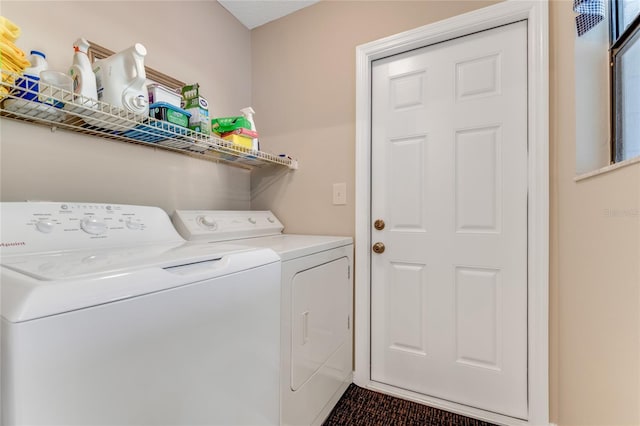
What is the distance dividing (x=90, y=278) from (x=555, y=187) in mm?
1745

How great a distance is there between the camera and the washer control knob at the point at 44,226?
2.99 feet

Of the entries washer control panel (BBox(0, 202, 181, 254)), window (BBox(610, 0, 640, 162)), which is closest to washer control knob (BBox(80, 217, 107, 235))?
washer control panel (BBox(0, 202, 181, 254))

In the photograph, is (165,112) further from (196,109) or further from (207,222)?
(207,222)

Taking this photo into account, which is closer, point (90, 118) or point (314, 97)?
point (90, 118)

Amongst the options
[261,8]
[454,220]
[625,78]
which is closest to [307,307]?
[454,220]

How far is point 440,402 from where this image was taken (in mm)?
1562

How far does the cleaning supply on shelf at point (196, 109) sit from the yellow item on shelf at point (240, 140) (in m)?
0.17

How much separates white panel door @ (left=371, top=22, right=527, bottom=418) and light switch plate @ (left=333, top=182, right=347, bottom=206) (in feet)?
0.61

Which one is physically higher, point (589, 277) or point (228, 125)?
point (228, 125)

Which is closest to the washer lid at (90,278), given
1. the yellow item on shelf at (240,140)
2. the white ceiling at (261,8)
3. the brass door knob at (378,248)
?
the yellow item on shelf at (240,140)

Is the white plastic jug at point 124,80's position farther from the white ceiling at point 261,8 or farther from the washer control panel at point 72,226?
the white ceiling at point 261,8

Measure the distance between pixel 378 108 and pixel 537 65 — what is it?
77 centimetres

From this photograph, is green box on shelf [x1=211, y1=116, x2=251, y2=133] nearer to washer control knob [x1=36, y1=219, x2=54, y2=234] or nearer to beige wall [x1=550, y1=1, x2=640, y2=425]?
washer control knob [x1=36, y1=219, x2=54, y2=234]

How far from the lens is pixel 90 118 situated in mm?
1084
